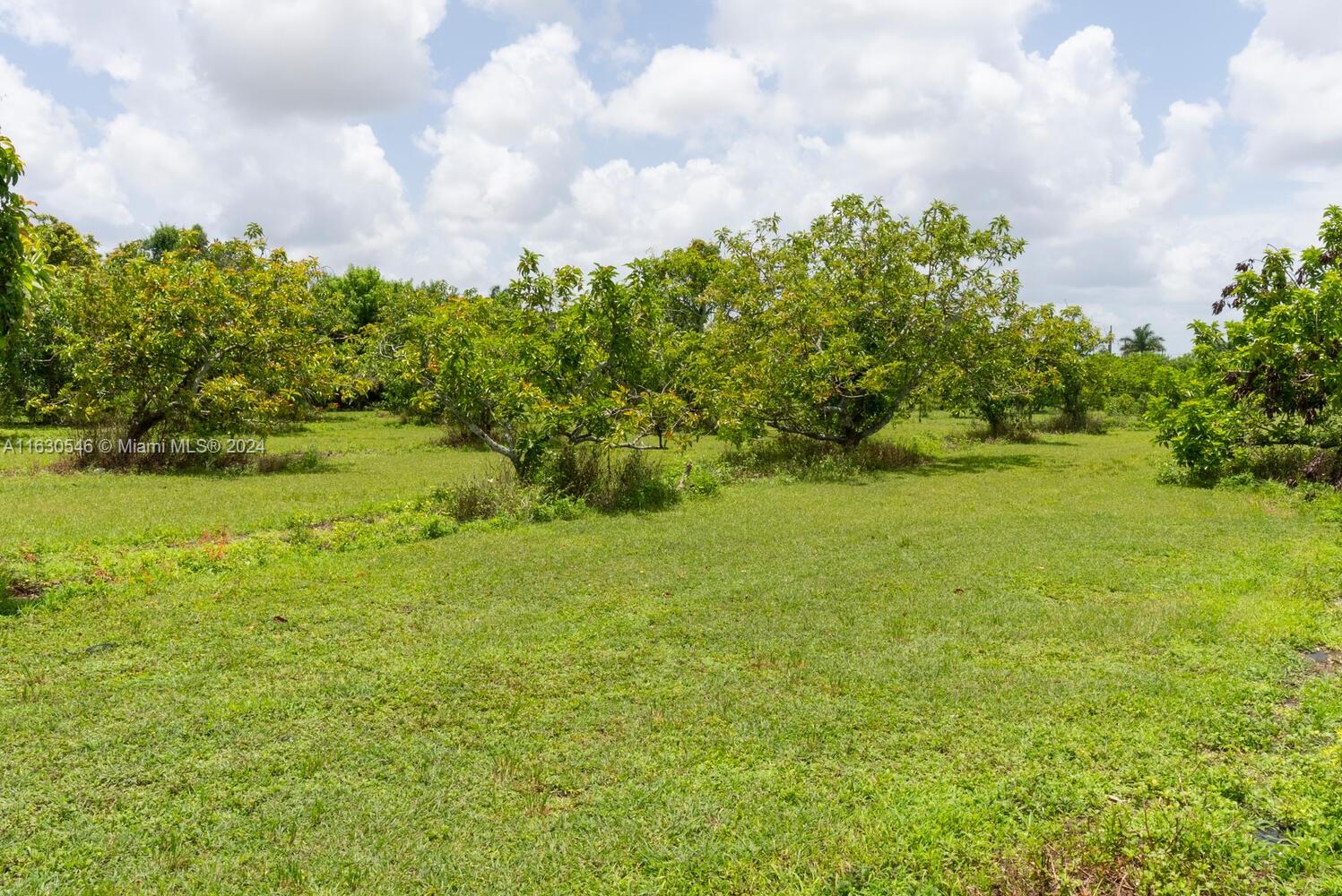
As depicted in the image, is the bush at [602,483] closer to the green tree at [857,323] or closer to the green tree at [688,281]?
the green tree at [857,323]

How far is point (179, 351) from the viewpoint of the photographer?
1792 centimetres

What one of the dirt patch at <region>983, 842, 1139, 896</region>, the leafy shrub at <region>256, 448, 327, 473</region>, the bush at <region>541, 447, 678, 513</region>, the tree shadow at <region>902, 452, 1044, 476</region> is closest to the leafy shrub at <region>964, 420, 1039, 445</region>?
the tree shadow at <region>902, 452, 1044, 476</region>

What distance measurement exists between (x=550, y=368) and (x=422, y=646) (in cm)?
803

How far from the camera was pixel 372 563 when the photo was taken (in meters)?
9.36

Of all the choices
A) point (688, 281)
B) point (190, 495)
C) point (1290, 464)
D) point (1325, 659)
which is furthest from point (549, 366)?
point (688, 281)

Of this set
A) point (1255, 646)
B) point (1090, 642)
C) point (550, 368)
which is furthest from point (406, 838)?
point (550, 368)

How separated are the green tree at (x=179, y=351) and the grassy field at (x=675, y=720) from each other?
874cm

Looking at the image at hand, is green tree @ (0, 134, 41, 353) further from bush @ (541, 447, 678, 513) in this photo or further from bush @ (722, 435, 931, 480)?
bush @ (722, 435, 931, 480)

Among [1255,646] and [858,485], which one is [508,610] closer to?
[1255,646]

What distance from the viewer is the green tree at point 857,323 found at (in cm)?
1970

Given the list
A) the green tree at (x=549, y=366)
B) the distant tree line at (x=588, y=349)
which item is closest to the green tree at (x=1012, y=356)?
the distant tree line at (x=588, y=349)

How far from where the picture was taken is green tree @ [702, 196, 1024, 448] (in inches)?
776

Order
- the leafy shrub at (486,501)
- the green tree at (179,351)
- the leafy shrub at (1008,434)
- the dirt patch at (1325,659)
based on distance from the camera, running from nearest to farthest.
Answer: the dirt patch at (1325,659), the leafy shrub at (486,501), the green tree at (179,351), the leafy shrub at (1008,434)

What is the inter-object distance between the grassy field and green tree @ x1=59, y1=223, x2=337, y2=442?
8738 millimetres
